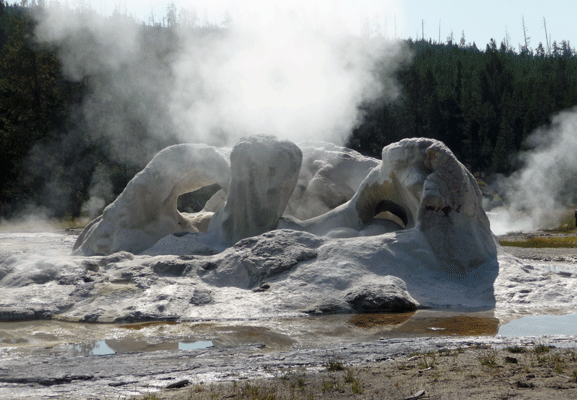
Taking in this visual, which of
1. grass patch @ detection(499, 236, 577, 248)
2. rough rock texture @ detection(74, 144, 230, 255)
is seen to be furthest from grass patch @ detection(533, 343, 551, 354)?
grass patch @ detection(499, 236, 577, 248)

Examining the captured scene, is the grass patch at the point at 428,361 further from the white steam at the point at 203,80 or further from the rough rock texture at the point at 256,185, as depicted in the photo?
the white steam at the point at 203,80

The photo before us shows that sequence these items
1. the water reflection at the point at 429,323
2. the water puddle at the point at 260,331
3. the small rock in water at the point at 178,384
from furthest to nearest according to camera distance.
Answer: the water reflection at the point at 429,323, the water puddle at the point at 260,331, the small rock in water at the point at 178,384

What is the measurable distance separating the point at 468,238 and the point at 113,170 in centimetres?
2136

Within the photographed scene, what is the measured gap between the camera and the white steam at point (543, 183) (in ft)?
75.3

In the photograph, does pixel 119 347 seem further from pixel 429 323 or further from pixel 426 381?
pixel 429 323

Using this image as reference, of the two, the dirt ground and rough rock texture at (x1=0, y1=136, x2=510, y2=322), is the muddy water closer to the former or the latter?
rough rock texture at (x1=0, y1=136, x2=510, y2=322)

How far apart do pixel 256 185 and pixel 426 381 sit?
22.2 ft

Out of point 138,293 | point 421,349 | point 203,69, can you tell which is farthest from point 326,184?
point 203,69

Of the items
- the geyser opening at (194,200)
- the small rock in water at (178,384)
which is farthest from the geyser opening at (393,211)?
the geyser opening at (194,200)

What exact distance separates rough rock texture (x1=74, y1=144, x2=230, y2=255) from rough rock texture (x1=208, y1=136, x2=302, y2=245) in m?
1.10

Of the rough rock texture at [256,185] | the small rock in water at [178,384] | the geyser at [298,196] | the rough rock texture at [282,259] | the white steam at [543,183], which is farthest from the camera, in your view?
the white steam at [543,183]

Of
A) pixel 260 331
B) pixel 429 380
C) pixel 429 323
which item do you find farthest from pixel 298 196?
pixel 429 380

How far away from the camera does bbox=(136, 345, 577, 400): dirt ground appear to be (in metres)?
3.19

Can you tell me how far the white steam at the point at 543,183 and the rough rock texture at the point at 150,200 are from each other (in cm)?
1372
